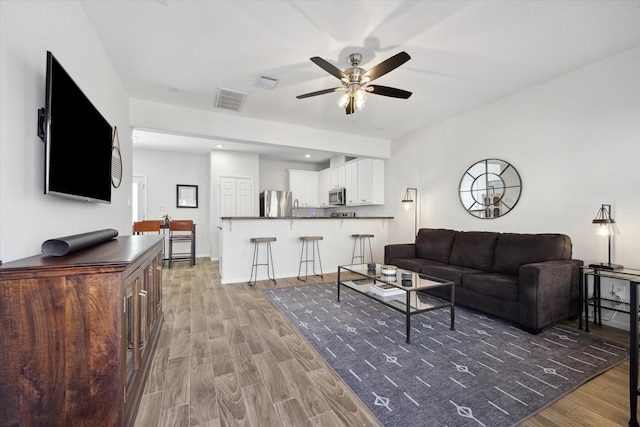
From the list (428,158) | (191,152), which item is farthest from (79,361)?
(191,152)

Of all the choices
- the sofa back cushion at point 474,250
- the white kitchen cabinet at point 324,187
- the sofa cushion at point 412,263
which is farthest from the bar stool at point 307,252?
the white kitchen cabinet at point 324,187

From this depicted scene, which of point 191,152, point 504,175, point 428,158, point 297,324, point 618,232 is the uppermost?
point 191,152

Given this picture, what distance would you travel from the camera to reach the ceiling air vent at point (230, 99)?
346 centimetres

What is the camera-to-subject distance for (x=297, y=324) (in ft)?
9.03

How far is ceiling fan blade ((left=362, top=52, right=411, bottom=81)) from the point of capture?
2.15 m

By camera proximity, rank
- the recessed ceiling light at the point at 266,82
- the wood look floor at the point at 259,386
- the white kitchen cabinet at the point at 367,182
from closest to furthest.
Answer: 1. the wood look floor at the point at 259,386
2. the recessed ceiling light at the point at 266,82
3. the white kitchen cabinet at the point at 367,182

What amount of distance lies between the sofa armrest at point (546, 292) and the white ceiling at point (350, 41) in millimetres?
2127

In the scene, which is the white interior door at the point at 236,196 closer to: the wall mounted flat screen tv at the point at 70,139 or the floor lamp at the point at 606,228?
the wall mounted flat screen tv at the point at 70,139

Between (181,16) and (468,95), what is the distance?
3.44m

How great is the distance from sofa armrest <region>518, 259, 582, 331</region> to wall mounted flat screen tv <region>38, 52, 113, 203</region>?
3.63 meters

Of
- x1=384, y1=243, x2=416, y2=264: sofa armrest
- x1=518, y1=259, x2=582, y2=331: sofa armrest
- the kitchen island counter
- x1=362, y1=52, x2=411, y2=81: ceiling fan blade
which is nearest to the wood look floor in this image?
x1=518, y1=259, x2=582, y2=331: sofa armrest

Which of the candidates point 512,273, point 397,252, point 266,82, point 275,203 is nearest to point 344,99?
point 266,82

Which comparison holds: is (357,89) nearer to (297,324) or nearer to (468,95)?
(468,95)

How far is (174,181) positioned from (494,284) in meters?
6.99
